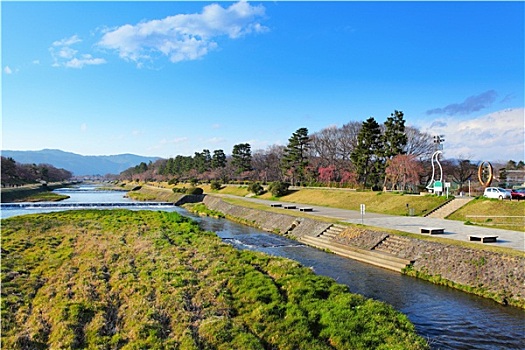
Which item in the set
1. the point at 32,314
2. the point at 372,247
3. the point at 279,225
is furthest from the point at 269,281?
the point at 279,225

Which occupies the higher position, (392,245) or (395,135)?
(395,135)

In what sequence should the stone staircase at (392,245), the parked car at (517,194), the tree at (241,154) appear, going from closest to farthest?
1. the stone staircase at (392,245)
2. the parked car at (517,194)
3. the tree at (241,154)

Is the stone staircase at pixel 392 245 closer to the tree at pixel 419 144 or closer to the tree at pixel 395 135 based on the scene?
the tree at pixel 395 135

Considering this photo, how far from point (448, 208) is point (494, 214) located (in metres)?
3.72

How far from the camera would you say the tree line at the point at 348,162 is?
42.3m

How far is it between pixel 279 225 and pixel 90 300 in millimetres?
18289

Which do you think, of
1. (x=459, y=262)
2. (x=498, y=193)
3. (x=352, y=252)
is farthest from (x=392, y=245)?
(x=498, y=193)

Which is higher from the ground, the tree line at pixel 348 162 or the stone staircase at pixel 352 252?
the tree line at pixel 348 162

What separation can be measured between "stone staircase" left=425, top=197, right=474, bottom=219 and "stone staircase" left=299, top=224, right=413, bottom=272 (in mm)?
8069

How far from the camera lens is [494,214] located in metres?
22.2

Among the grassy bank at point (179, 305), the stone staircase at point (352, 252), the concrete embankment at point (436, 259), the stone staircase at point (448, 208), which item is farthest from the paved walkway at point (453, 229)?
the grassy bank at point (179, 305)

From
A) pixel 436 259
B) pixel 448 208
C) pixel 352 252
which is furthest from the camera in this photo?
pixel 448 208

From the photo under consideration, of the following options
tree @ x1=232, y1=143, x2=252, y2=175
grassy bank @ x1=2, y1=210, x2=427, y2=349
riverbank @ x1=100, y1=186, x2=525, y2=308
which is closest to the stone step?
riverbank @ x1=100, y1=186, x2=525, y2=308

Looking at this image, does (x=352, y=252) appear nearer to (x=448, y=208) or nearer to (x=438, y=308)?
(x=438, y=308)
